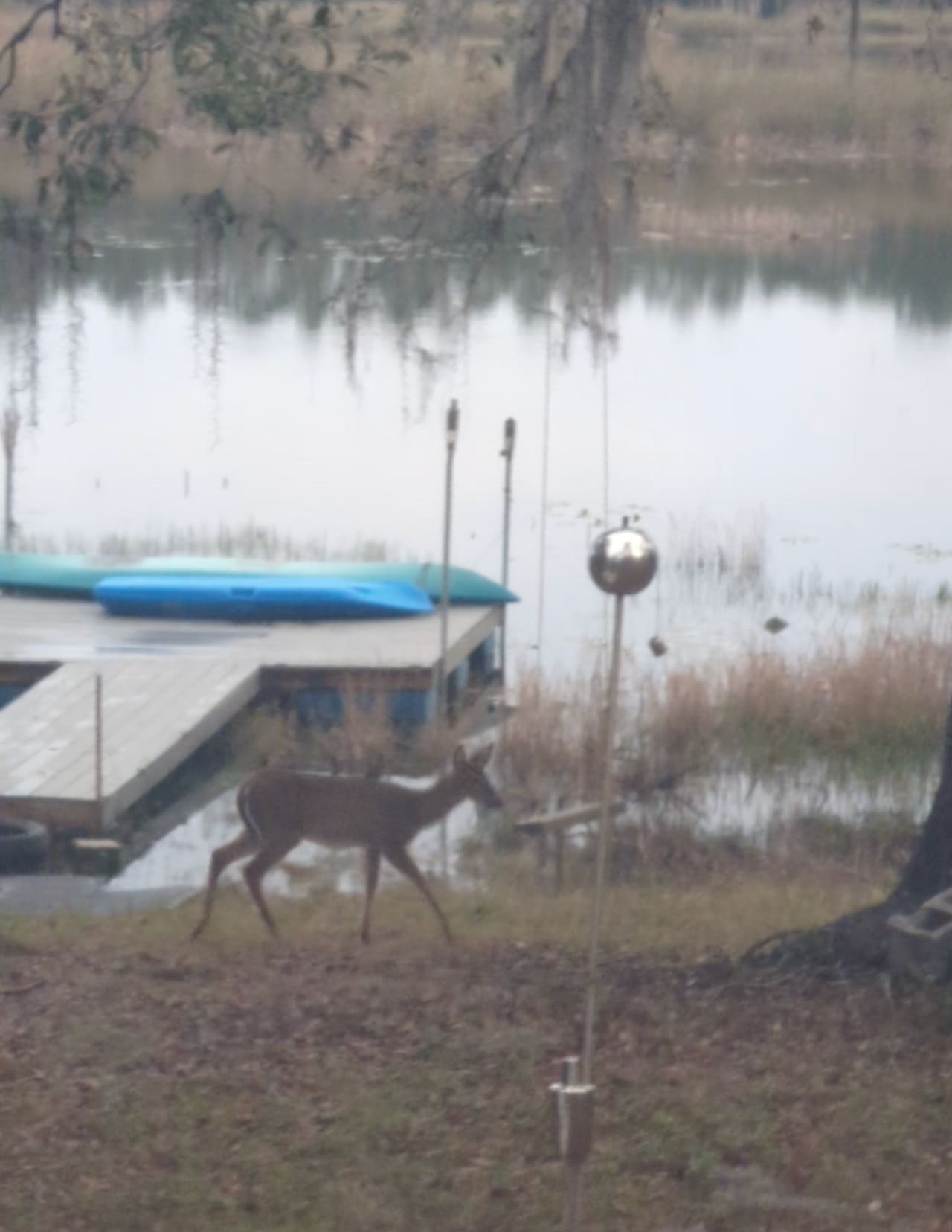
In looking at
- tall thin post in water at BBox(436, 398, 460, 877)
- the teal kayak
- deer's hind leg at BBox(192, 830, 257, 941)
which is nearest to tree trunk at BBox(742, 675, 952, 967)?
deer's hind leg at BBox(192, 830, 257, 941)

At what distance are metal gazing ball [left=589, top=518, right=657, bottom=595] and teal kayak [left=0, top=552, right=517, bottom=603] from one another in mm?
9771

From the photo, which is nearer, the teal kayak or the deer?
the deer

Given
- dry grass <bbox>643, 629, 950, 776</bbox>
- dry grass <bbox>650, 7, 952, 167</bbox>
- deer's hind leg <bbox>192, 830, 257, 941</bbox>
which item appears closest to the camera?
deer's hind leg <bbox>192, 830, 257, 941</bbox>

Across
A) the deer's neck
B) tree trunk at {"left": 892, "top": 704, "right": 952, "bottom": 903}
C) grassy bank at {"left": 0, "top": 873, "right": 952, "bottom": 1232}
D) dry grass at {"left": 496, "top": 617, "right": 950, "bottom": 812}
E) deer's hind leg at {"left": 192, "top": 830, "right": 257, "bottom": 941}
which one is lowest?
dry grass at {"left": 496, "top": 617, "right": 950, "bottom": 812}

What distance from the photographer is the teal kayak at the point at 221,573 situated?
14578 mm

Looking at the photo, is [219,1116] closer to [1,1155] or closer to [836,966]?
[1,1155]

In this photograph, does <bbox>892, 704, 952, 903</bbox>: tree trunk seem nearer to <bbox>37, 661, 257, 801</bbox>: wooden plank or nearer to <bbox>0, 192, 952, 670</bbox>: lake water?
<bbox>37, 661, 257, 801</bbox>: wooden plank

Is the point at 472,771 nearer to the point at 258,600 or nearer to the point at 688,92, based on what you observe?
the point at 258,600

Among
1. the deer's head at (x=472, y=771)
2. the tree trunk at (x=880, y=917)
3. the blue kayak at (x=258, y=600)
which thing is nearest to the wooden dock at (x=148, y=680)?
the blue kayak at (x=258, y=600)

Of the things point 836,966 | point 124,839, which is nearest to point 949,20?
point 124,839

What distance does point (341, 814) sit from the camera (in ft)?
24.3

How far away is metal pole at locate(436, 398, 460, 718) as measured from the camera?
1152 cm

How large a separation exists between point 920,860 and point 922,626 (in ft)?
27.9

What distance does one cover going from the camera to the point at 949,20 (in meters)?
11.2
